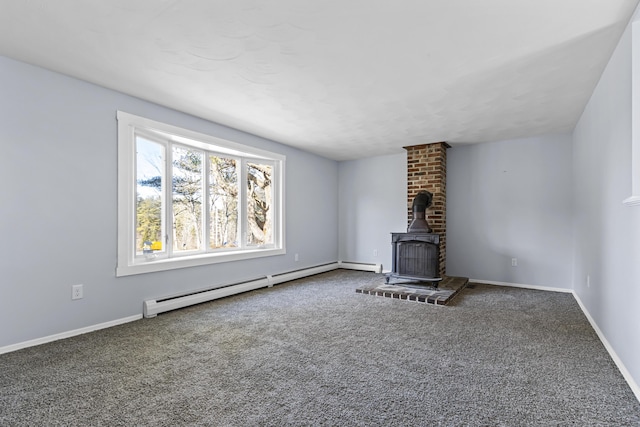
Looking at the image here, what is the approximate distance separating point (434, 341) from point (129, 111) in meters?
3.58

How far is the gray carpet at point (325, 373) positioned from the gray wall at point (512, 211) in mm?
1443

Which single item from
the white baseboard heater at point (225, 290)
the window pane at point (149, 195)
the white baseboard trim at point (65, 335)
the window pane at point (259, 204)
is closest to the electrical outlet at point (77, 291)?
the white baseboard trim at point (65, 335)

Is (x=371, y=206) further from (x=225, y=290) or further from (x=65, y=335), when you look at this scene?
(x=65, y=335)

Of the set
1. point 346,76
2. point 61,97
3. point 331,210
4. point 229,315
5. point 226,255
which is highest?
point 346,76

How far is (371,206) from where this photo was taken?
20.5 ft

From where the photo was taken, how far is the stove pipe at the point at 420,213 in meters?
4.72

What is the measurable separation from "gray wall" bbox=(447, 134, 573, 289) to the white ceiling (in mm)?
1029

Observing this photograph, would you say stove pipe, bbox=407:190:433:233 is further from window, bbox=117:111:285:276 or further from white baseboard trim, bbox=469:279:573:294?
window, bbox=117:111:285:276

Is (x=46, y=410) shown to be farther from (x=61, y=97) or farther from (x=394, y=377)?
(x=61, y=97)

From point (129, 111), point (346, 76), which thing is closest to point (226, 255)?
point (129, 111)

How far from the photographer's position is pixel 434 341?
269cm

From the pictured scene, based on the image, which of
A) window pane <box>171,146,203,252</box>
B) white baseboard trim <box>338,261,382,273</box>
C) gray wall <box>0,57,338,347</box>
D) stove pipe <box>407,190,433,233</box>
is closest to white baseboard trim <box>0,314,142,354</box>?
gray wall <box>0,57,338,347</box>

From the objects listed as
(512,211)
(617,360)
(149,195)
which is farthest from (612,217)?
(149,195)

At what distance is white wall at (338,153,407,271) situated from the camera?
596 cm
